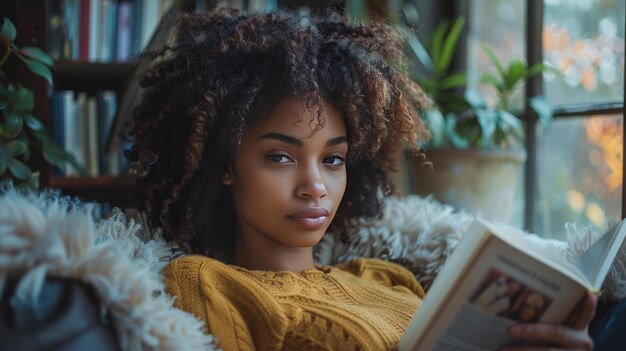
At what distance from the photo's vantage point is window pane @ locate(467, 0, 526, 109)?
1.81 meters

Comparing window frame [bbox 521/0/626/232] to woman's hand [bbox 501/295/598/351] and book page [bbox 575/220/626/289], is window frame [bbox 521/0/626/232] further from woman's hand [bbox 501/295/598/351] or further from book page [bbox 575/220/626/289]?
woman's hand [bbox 501/295/598/351]

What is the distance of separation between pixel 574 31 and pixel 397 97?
2.48 ft

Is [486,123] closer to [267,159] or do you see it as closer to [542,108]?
[542,108]

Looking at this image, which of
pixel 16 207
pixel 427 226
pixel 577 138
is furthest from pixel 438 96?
pixel 16 207

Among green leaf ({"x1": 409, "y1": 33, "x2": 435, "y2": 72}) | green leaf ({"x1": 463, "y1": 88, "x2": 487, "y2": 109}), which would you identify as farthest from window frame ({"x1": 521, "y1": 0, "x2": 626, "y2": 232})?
green leaf ({"x1": 409, "y1": 33, "x2": 435, "y2": 72})

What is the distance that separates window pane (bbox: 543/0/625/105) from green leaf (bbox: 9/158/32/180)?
4.24 feet

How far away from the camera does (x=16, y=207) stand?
2.31 feet

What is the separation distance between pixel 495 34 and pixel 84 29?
3.89 feet

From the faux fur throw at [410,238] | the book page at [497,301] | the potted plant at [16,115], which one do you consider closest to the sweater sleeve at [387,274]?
the faux fur throw at [410,238]

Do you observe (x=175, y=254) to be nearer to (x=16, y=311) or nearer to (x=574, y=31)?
(x=16, y=311)

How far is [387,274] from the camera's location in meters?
1.20

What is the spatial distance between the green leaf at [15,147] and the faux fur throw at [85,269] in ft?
1.38

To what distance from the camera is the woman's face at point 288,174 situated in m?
0.98

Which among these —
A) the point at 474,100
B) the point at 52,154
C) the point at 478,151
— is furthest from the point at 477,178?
the point at 52,154
